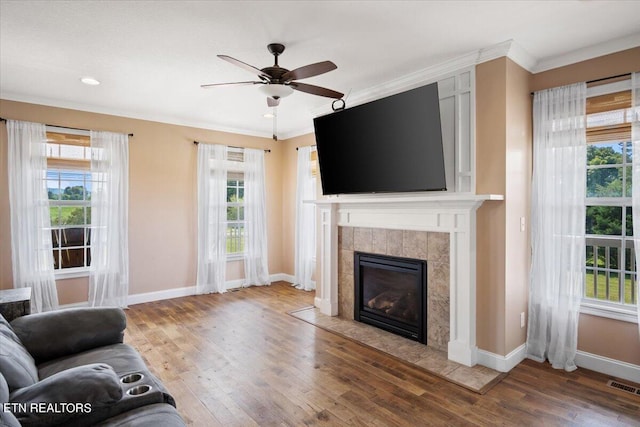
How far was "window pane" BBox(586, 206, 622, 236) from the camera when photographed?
2.96 m

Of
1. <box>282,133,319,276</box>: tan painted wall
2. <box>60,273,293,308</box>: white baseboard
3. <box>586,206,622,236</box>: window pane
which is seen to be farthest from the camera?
<box>282,133,319,276</box>: tan painted wall

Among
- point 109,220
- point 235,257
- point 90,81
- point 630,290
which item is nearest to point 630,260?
point 630,290

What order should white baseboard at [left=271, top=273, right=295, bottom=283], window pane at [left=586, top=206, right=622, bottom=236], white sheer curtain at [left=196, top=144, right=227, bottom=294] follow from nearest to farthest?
window pane at [left=586, top=206, right=622, bottom=236]
white sheer curtain at [left=196, top=144, right=227, bottom=294]
white baseboard at [left=271, top=273, right=295, bottom=283]

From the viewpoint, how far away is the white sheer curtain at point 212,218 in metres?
5.54

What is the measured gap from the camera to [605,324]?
2947 millimetres

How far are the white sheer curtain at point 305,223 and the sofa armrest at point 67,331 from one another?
3662mm

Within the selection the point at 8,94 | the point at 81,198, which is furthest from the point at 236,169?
the point at 8,94

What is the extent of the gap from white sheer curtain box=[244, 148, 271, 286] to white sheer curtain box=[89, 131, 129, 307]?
1843 millimetres

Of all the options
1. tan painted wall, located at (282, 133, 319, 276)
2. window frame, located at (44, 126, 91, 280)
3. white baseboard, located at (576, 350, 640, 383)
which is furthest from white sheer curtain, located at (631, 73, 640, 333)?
window frame, located at (44, 126, 91, 280)

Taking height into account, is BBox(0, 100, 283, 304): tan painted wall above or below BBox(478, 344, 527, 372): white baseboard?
above

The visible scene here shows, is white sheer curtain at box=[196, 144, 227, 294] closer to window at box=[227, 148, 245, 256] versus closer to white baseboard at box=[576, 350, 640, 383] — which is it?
window at box=[227, 148, 245, 256]

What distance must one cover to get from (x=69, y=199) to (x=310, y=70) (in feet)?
12.9

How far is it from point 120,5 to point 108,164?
2.97 metres

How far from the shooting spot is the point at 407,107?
129 inches
